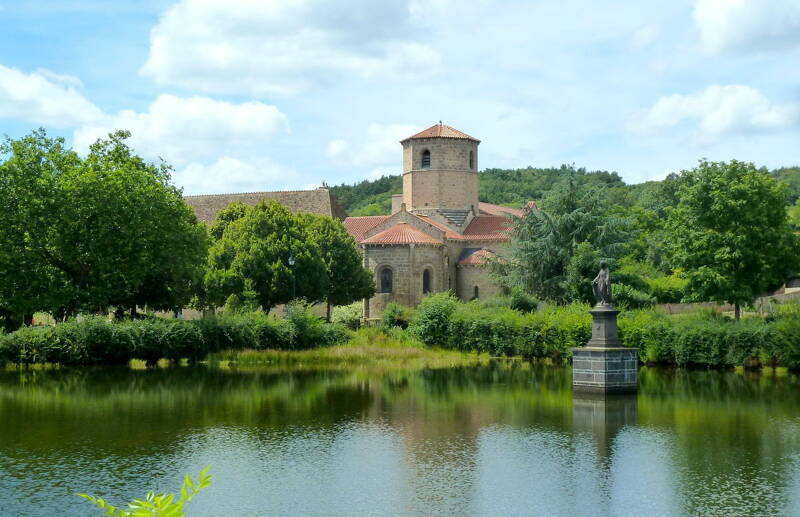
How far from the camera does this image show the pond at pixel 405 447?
43.3 feet

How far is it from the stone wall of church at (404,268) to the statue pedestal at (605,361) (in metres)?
28.9

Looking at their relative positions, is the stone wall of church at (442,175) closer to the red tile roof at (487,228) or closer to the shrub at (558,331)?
the red tile roof at (487,228)

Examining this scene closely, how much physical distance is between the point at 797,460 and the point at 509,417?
702 cm

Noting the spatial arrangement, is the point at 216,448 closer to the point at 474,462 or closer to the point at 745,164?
the point at 474,462

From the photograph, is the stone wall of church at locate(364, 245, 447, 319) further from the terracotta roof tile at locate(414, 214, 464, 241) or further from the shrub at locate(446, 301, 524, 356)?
the shrub at locate(446, 301, 524, 356)

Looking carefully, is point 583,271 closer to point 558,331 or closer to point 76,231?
point 558,331

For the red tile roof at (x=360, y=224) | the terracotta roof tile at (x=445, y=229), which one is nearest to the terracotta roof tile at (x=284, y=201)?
the red tile roof at (x=360, y=224)

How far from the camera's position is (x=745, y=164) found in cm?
3925

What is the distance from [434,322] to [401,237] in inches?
575

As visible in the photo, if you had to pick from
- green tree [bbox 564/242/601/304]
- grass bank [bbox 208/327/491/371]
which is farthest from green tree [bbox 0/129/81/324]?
green tree [bbox 564/242/601/304]

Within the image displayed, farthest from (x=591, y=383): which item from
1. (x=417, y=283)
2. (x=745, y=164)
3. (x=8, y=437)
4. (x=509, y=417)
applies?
(x=417, y=283)

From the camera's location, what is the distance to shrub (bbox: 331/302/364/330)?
167 ft

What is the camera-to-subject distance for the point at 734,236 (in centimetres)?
3788

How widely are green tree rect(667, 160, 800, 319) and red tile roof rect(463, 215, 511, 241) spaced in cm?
1859
